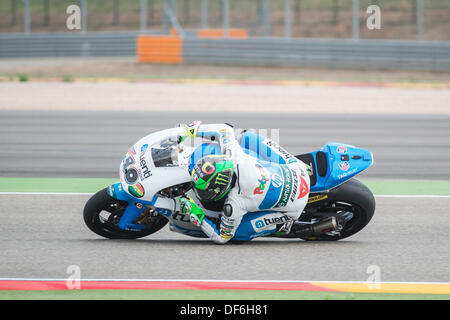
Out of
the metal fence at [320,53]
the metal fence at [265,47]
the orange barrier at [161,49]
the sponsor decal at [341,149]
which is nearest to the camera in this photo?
the sponsor decal at [341,149]

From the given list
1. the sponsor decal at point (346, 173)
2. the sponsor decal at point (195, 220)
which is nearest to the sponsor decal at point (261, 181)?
the sponsor decal at point (195, 220)

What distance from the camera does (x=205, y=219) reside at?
661cm

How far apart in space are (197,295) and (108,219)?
1671 mm

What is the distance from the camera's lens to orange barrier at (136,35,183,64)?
27670mm

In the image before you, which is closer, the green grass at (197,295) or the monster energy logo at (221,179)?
the green grass at (197,295)

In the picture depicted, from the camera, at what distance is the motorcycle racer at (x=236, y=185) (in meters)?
6.24

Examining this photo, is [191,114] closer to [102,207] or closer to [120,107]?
[120,107]

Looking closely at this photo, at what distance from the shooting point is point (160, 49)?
28000 millimetres

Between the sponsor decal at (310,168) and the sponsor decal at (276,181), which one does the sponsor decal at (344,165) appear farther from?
the sponsor decal at (276,181)

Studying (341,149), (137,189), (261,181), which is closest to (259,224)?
(261,181)

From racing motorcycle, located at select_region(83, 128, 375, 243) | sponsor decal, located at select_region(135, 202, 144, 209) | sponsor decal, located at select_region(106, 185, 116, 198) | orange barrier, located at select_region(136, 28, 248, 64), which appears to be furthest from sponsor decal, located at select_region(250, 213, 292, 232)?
orange barrier, located at select_region(136, 28, 248, 64)

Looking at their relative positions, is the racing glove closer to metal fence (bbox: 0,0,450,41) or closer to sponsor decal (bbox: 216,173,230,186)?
sponsor decal (bbox: 216,173,230,186)

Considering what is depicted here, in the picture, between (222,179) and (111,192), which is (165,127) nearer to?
(111,192)

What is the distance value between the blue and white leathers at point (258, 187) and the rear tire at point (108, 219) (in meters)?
0.62
